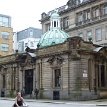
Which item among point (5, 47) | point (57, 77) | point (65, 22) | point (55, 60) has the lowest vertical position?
point (57, 77)

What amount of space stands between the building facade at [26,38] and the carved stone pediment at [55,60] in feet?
195

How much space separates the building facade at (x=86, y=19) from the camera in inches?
2724

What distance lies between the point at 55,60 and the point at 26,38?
211ft

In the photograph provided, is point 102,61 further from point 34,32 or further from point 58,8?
point 34,32

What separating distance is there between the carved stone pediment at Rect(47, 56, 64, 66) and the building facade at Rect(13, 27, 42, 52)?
59568 mm

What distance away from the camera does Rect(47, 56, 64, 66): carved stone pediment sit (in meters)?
47.7

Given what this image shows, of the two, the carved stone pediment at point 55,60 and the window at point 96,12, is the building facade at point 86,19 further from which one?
the carved stone pediment at point 55,60

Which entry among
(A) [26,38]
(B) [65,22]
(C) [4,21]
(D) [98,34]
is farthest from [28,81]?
(A) [26,38]

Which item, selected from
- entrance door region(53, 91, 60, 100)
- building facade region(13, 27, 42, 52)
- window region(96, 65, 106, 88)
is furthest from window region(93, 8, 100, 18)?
building facade region(13, 27, 42, 52)

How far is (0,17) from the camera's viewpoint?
105500 mm

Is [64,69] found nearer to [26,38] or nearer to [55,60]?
[55,60]

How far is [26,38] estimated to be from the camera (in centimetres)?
11206

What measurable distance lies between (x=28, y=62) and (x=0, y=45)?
160ft

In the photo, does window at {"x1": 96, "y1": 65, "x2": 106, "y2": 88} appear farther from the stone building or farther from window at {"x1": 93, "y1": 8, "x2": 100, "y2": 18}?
window at {"x1": 93, "y1": 8, "x2": 100, "y2": 18}
